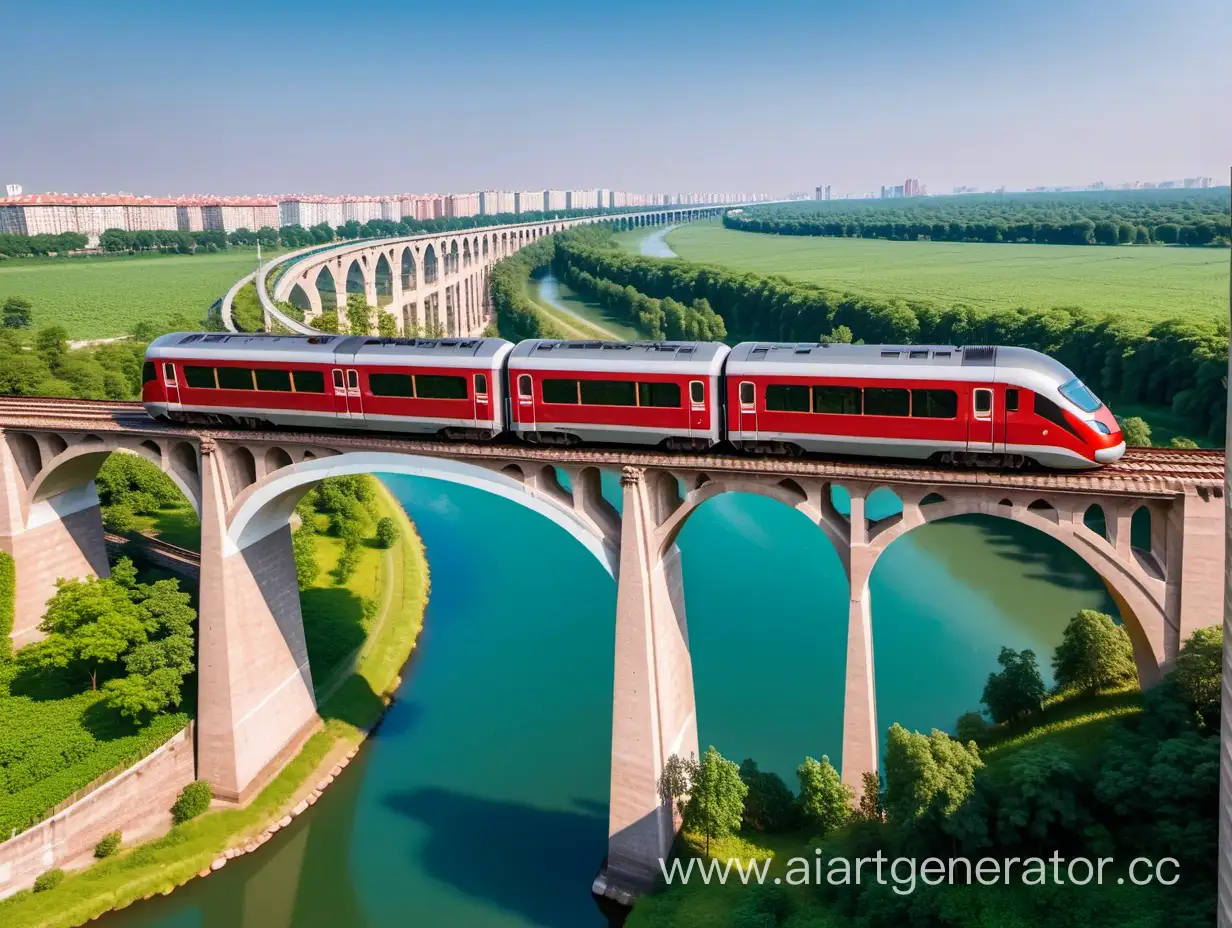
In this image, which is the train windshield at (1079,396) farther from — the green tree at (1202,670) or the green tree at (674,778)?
the green tree at (674,778)

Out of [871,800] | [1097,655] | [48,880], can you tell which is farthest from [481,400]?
[1097,655]

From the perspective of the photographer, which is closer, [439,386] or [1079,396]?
[1079,396]

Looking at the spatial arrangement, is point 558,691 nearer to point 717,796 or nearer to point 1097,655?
point 717,796

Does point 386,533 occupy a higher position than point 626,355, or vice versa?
point 626,355

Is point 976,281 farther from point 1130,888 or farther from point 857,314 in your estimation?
point 1130,888

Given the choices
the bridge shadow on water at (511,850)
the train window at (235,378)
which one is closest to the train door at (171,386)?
the train window at (235,378)

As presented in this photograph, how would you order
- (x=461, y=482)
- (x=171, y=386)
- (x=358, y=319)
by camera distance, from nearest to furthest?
1. (x=461, y=482)
2. (x=171, y=386)
3. (x=358, y=319)

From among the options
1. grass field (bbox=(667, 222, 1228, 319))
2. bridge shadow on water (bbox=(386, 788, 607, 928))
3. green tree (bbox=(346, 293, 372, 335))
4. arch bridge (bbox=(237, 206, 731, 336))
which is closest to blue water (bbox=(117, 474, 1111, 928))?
bridge shadow on water (bbox=(386, 788, 607, 928))
